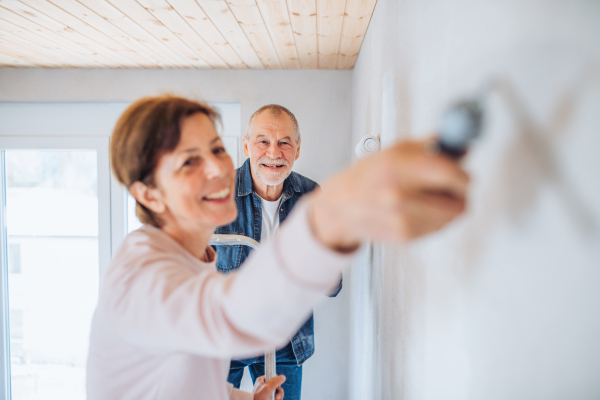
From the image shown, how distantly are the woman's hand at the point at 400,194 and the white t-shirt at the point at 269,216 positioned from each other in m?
1.43

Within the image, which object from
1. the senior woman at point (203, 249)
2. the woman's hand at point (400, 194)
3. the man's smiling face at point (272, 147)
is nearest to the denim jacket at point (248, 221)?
the man's smiling face at point (272, 147)

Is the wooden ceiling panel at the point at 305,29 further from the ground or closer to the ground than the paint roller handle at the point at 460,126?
further from the ground

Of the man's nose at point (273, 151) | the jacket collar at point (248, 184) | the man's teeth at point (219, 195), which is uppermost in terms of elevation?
the man's nose at point (273, 151)

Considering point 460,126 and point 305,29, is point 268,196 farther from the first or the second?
point 460,126

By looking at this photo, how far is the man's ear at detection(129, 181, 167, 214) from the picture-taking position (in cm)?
70

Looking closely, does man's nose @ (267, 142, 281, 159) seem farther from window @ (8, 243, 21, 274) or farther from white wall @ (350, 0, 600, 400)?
window @ (8, 243, 21, 274)

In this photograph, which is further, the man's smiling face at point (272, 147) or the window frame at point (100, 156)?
the window frame at point (100, 156)

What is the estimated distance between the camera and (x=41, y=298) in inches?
106

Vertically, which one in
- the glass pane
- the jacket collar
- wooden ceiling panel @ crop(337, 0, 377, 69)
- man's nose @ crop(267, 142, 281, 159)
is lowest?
the glass pane

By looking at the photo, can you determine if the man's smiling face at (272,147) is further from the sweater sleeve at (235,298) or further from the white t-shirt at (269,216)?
the sweater sleeve at (235,298)

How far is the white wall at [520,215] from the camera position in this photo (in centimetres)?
29

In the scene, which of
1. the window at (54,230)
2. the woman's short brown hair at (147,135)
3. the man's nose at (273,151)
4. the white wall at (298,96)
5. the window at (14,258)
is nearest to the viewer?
the woman's short brown hair at (147,135)

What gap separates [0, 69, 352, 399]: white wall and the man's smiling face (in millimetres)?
A: 715

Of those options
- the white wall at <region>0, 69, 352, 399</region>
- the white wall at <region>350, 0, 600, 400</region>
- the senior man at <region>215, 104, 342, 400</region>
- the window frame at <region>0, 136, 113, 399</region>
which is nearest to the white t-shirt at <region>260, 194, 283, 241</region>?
the senior man at <region>215, 104, 342, 400</region>
